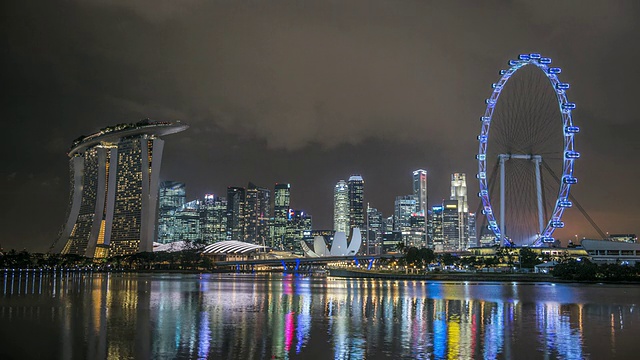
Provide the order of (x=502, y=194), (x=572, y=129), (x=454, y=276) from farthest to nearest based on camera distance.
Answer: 1. (x=454, y=276)
2. (x=502, y=194)
3. (x=572, y=129)

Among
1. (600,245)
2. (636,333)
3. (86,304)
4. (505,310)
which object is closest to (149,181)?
(600,245)

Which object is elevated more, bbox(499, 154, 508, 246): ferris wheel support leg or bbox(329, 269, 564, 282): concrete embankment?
bbox(499, 154, 508, 246): ferris wheel support leg

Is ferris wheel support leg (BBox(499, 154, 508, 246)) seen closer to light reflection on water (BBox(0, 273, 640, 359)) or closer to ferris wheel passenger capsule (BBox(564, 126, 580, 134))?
ferris wheel passenger capsule (BBox(564, 126, 580, 134))

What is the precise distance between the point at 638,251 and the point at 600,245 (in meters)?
7.31

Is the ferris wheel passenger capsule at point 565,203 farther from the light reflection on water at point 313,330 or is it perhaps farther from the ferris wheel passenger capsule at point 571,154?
the light reflection on water at point 313,330

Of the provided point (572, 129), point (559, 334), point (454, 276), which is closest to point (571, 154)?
point (572, 129)

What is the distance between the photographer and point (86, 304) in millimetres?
48625

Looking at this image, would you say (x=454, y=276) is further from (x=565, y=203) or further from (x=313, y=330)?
(x=313, y=330)

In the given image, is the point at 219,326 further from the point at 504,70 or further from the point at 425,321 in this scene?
the point at 504,70

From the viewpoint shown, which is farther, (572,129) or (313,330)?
(572,129)

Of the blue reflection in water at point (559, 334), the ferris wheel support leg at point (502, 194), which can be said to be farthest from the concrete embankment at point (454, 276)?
the blue reflection in water at point (559, 334)

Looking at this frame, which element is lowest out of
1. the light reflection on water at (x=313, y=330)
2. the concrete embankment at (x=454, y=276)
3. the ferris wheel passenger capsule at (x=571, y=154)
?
the concrete embankment at (x=454, y=276)

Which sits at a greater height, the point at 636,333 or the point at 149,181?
the point at 149,181

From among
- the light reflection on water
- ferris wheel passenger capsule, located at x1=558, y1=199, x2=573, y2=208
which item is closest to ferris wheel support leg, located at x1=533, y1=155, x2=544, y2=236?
ferris wheel passenger capsule, located at x1=558, y1=199, x2=573, y2=208
